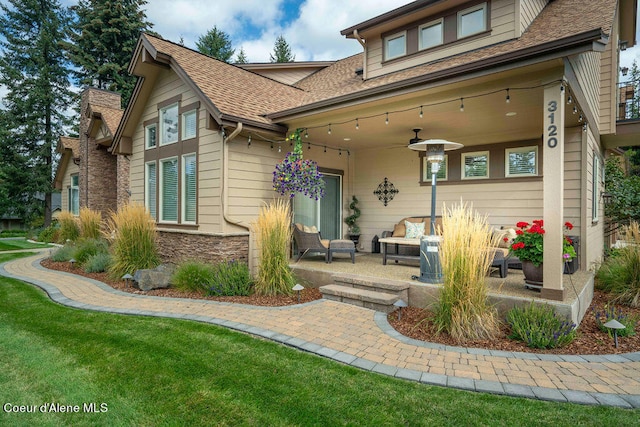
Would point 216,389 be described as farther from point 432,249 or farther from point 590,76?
point 590,76

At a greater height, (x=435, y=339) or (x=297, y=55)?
(x=297, y=55)

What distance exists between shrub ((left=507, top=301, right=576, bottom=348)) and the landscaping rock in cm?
513

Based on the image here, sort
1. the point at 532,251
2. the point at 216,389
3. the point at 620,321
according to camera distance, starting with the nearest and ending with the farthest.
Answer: the point at 216,389
the point at 620,321
the point at 532,251

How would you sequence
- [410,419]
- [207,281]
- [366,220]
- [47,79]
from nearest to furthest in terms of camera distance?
[410,419] → [207,281] → [366,220] → [47,79]

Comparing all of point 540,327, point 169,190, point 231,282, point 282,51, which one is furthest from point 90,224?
point 282,51

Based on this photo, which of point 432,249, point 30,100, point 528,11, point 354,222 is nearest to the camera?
point 432,249

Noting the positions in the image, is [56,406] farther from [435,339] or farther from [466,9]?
[466,9]

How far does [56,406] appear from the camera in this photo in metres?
2.49

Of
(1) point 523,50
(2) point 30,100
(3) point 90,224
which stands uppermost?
(2) point 30,100

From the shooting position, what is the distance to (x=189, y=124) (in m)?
7.25

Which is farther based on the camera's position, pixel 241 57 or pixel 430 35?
pixel 241 57

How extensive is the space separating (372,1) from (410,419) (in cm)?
1439

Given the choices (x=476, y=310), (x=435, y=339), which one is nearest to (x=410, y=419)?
(x=435, y=339)

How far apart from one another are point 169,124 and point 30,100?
55.0ft
